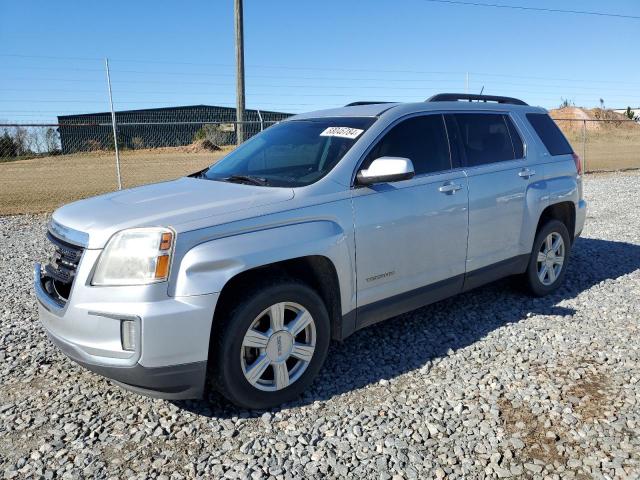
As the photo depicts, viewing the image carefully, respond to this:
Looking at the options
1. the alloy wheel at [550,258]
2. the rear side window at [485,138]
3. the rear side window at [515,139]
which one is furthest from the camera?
the alloy wheel at [550,258]

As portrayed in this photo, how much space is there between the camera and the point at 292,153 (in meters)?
4.21

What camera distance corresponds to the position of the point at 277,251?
3.19 metres

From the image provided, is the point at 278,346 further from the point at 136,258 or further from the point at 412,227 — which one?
the point at 412,227

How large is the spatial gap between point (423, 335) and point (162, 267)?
241 centimetres

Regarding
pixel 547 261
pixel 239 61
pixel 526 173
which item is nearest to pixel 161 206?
pixel 526 173

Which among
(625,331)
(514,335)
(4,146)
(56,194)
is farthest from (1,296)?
(4,146)

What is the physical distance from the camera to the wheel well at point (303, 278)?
3.18 meters

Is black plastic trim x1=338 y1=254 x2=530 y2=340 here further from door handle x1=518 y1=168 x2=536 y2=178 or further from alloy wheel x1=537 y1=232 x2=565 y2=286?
door handle x1=518 y1=168 x2=536 y2=178

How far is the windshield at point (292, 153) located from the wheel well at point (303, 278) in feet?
1.79

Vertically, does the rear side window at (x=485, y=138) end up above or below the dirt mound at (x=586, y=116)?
above

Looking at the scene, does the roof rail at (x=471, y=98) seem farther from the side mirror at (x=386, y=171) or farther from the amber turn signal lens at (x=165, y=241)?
the amber turn signal lens at (x=165, y=241)

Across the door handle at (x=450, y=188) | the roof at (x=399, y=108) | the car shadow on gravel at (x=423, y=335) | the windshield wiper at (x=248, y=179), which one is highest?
the roof at (x=399, y=108)

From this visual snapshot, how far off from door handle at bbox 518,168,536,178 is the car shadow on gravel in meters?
1.12

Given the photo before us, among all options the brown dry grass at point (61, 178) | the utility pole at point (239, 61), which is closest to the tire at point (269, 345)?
the brown dry grass at point (61, 178)
